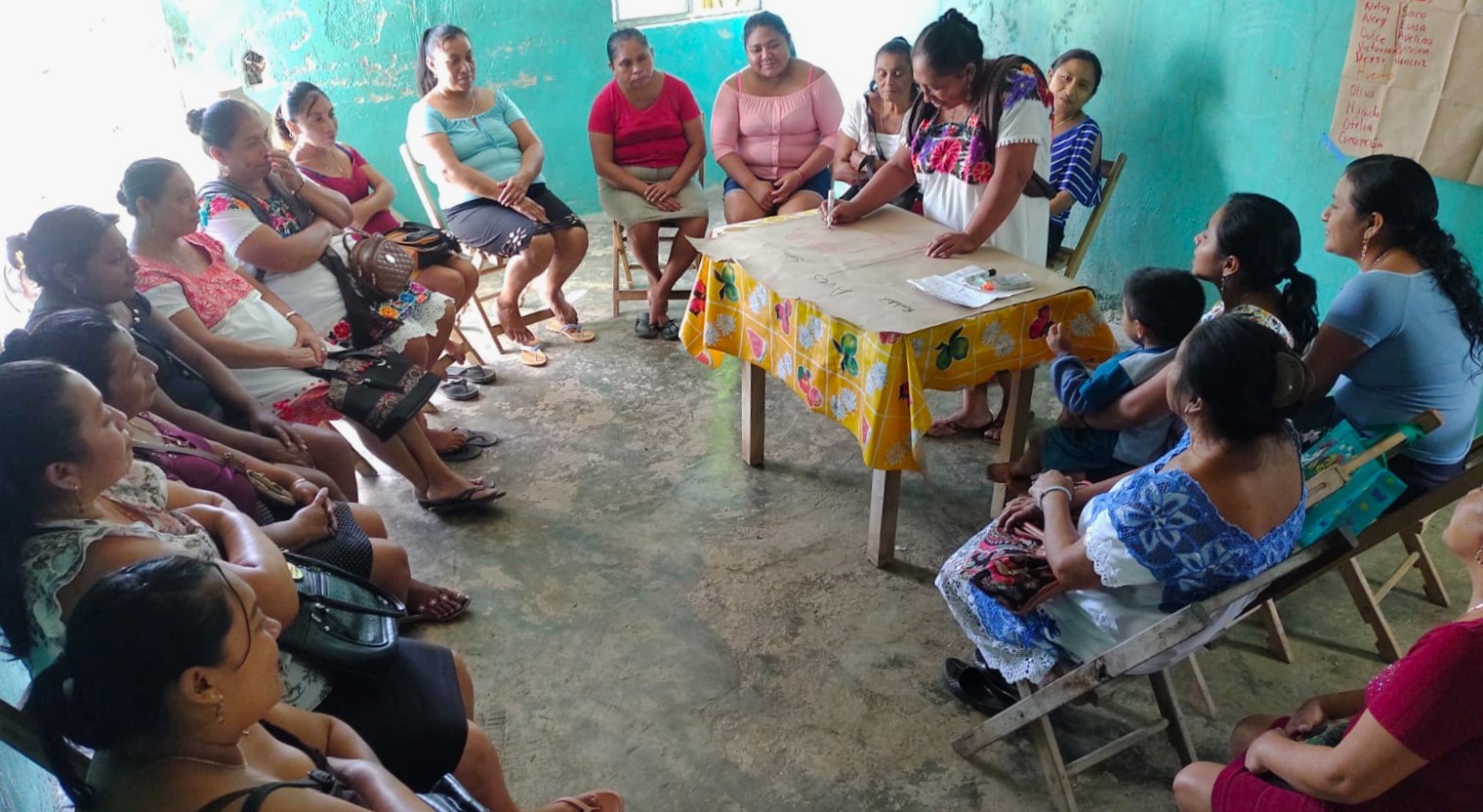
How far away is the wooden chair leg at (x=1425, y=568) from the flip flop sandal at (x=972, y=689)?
4.14 feet

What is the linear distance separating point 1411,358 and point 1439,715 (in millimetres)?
1242

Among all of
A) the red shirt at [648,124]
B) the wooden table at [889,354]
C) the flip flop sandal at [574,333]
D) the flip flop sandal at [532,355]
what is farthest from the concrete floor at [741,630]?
the red shirt at [648,124]

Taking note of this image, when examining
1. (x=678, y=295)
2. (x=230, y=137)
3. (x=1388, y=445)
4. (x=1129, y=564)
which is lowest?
(x=678, y=295)

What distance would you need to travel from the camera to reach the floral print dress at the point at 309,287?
3.00m

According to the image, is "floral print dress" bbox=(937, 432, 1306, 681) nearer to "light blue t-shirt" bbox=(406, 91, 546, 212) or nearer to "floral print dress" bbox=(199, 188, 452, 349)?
"floral print dress" bbox=(199, 188, 452, 349)

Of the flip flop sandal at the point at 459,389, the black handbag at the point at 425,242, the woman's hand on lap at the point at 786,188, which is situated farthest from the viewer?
the woman's hand on lap at the point at 786,188

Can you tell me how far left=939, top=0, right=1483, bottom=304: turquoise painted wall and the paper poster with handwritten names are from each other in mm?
89

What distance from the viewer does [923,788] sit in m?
2.13

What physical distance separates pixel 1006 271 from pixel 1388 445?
1152mm

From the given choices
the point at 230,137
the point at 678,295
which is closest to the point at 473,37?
the point at 678,295

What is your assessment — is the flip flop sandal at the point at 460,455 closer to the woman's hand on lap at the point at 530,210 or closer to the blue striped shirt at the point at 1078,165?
the woman's hand on lap at the point at 530,210

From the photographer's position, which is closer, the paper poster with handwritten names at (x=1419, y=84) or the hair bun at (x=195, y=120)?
the paper poster with handwritten names at (x=1419, y=84)

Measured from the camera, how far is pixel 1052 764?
6.69 ft

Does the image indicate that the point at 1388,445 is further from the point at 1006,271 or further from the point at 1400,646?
the point at 1006,271
